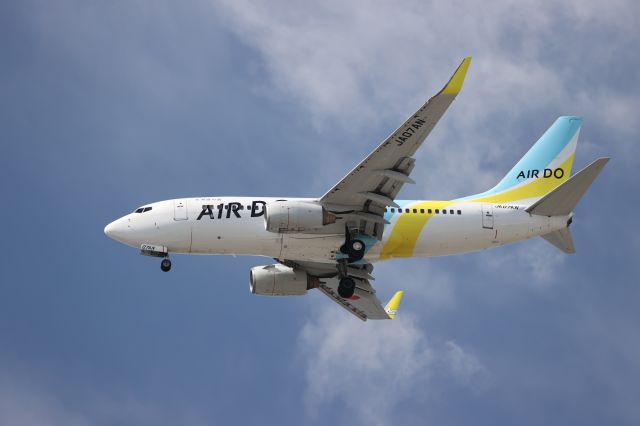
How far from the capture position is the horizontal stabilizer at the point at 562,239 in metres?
61.5

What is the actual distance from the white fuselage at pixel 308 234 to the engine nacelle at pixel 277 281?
4454 mm

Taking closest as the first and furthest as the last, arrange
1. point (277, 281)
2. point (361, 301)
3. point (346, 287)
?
point (346, 287)
point (277, 281)
point (361, 301)

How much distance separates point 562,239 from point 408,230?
8.46 meters

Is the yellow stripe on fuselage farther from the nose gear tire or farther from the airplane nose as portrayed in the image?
the airplane nose

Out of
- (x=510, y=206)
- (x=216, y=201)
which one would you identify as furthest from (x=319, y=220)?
(x=510, y=206)

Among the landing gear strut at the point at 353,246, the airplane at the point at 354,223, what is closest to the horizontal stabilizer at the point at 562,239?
the airplane at the point at 354,223

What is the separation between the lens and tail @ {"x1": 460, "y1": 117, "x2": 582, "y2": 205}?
6331 centimetres

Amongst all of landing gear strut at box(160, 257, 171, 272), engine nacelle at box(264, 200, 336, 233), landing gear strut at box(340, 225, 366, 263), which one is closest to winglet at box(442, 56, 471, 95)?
engine nacelle at box(264, 200, 336, 233)

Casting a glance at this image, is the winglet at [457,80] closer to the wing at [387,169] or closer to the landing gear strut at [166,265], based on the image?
the wing at [387,169]

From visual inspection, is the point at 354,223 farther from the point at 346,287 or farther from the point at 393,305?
the point at 393,305

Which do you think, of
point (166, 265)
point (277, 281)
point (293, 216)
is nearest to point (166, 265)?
point (166, 265)

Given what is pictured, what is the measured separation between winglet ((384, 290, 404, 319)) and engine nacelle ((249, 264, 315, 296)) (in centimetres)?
607

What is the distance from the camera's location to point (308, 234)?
59.0m

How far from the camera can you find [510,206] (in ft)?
203
